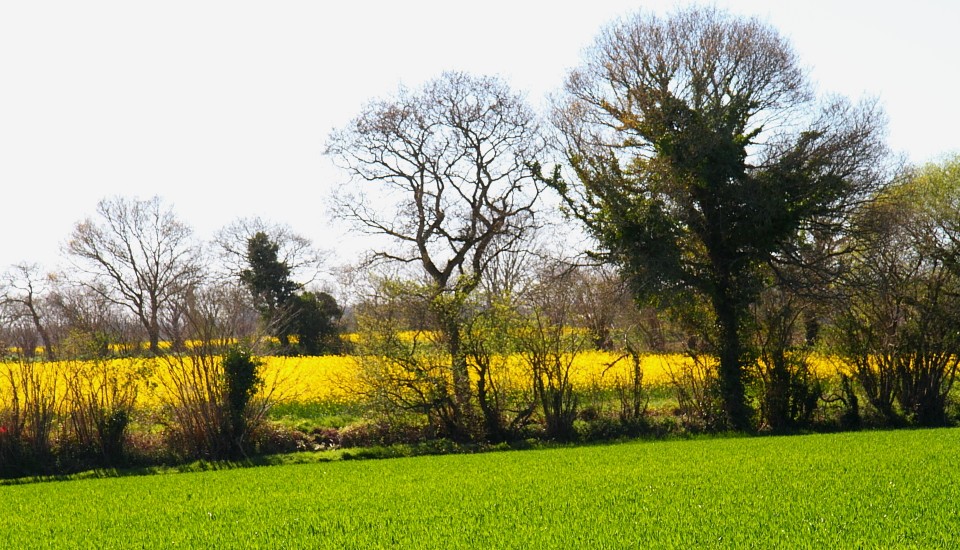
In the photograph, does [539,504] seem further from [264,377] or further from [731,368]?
[731,368]

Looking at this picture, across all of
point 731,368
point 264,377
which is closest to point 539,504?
point 264,377

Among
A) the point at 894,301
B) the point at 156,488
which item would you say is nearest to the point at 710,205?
the point at 894,301

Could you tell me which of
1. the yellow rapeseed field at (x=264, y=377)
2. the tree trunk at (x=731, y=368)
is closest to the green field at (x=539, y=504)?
the yellow rapeseed field at (x=264, y=377)

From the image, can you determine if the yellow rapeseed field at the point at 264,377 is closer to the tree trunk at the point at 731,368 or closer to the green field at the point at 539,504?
the tree trunk at the point at 731,368

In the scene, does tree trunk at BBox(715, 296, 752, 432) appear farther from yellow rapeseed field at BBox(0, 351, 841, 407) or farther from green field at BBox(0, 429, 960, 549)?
green field at BBox(0, 429, 960, 549)

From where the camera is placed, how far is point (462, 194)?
28000mm

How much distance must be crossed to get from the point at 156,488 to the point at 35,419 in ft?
18.0

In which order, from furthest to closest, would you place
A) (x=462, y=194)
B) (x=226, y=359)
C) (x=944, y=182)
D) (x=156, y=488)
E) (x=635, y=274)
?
(x=944, y=182)
(x=462, y=194)
(x=635, y=274)
(x=226, y=359)
(x=156, y=488)

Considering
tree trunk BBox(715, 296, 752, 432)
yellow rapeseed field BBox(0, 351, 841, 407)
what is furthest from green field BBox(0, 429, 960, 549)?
tree trunk BBox(715, 296, 752, 432)

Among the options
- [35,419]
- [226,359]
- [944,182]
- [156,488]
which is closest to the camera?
[156,488]

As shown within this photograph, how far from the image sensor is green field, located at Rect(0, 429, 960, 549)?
886 cm

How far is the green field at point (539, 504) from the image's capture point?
29.1ft

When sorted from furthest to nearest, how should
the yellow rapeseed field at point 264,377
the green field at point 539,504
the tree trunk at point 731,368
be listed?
1. the tree trunk at point 731,368
2. the yellow rapeseed field at point 264,377
3. the green field at point 539,504

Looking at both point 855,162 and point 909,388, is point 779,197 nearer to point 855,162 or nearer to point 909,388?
point 855,162
